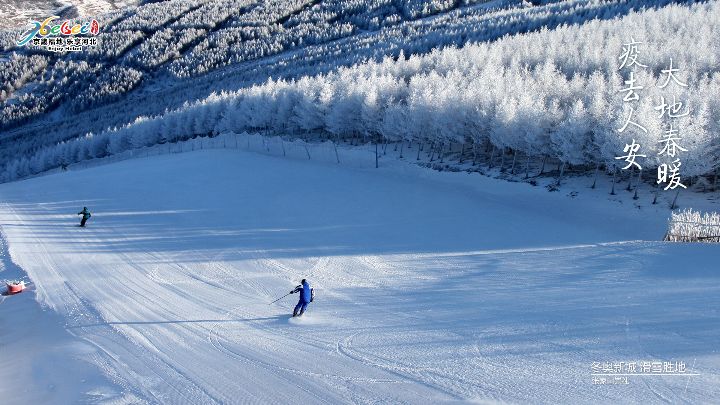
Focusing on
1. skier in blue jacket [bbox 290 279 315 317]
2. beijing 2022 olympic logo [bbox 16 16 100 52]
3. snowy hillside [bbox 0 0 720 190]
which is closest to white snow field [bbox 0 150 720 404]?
skier in blue jacket [bbox 290 279 315 317]

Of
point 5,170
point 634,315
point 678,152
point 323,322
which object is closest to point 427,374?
point 323,322

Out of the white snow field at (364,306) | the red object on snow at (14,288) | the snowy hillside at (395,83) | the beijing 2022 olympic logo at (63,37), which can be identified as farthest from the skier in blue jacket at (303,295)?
the beijing 2022 olympic logo at (63,37)

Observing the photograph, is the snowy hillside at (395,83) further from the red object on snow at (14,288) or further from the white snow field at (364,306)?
the red object on snow at (14,288)

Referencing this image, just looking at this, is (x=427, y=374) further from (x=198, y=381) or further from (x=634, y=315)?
(x=634, y=315)

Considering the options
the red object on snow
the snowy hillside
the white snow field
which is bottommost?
the white snow field

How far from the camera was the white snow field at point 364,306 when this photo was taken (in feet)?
29.1

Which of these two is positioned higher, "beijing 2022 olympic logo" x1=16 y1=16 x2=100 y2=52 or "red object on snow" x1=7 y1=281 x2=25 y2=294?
"beijing 2022 olympic logo" x1=16 y1=16 x2=100 y2=52

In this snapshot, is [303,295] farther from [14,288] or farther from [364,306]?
[14,288]

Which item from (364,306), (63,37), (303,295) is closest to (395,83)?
(364,306)

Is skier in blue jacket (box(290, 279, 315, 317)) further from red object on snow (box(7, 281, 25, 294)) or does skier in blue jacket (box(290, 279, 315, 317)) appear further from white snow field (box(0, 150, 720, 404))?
red object on snow (box(7, 281, 25, 294))

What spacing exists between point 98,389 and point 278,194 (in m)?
21.6

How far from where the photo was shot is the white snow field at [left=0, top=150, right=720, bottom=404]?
8.88 metres

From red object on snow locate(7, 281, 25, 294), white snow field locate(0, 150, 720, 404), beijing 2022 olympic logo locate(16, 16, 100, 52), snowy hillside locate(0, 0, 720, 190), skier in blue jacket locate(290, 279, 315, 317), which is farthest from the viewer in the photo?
beijing 2022 olympic logo locate(16, 16, 100, 52)

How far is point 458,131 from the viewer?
Answer: 37.3 m
